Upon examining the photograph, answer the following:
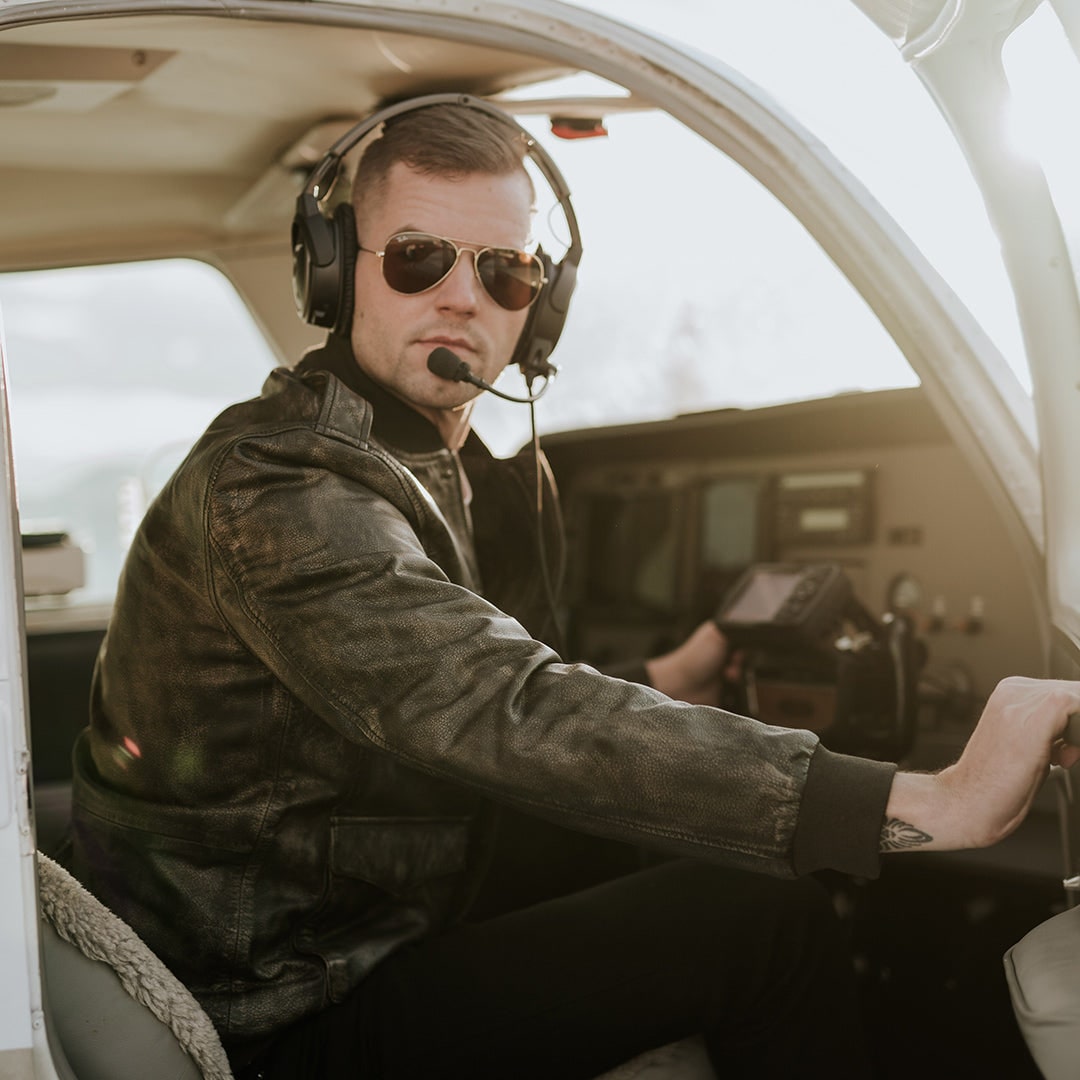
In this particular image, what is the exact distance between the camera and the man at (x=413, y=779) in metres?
0.96

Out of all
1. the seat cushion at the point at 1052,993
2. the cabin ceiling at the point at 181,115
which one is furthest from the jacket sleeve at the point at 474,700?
the cabin ceiling at the point at 181,115

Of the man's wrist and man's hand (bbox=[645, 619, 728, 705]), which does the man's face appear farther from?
the man's wrist

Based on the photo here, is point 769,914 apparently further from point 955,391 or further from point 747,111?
point 747,111

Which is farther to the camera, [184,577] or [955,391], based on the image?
[955,391]

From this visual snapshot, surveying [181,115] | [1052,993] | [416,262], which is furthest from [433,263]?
[1052,993]

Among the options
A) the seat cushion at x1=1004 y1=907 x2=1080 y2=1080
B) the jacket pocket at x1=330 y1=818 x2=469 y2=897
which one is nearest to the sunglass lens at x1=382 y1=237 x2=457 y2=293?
the jacket pocket at x1=330 y1=818 x2=469 y2=897

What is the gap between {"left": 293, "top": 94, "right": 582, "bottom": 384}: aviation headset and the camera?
150cm

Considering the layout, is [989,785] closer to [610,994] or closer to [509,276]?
[610,994]

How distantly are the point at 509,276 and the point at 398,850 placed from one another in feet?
2.42

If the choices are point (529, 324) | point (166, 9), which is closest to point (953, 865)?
point (529, 324)

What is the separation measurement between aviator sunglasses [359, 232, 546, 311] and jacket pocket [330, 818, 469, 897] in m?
0.66

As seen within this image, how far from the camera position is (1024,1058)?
5.89 ft

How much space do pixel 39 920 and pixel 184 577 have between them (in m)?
0.37

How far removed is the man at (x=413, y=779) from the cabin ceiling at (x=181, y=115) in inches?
12.9
